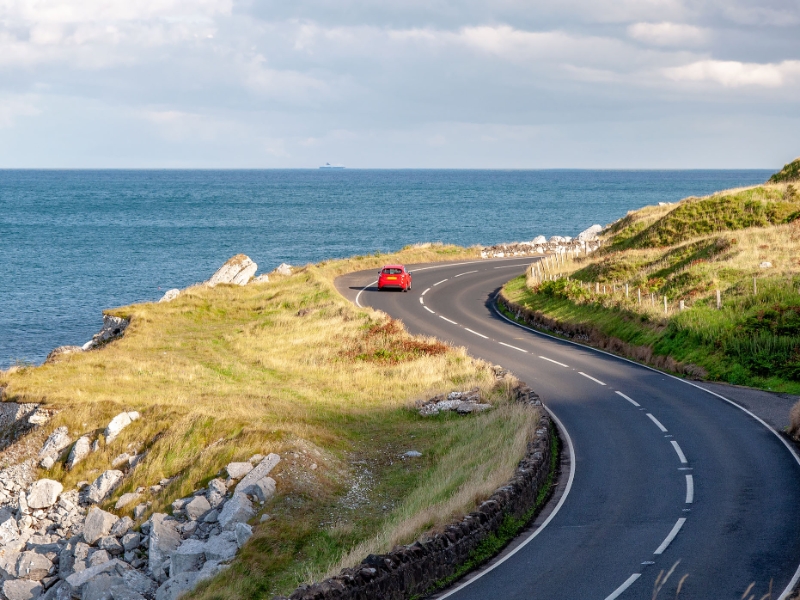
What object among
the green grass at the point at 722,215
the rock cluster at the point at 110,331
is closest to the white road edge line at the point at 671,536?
the rock cluster at the point at 110,331

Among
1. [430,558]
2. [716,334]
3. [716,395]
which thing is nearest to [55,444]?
[430,558]

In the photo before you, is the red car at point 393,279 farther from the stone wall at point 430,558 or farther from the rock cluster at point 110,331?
the stone wall at point 430,558

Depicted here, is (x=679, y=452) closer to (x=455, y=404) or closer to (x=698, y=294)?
(x=455, y=404)

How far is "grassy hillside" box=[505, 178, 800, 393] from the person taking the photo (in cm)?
2995

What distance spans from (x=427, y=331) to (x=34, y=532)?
912 inches

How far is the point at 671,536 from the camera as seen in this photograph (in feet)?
50.3

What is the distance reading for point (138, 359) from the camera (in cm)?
3341

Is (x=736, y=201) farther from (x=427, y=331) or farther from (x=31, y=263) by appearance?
(x=31, y=263)

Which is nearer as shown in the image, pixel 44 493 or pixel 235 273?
pixel 44 493

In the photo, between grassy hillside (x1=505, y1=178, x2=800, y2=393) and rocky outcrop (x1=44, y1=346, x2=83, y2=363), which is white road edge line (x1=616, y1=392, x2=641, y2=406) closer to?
grassy hillside (x1=505, y1=178, x2=800, y2=393)

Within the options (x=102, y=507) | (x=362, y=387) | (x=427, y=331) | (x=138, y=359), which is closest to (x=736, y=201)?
(x=427, y=331)

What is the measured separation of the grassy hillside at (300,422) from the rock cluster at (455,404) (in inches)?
18.4

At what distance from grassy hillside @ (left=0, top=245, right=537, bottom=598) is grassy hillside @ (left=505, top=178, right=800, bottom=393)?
8.23 m

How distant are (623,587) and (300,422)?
44.0 ft
